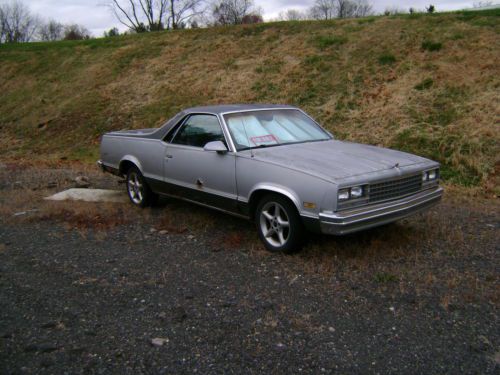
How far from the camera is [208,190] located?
17.5ft

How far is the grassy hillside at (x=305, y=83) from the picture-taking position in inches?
355

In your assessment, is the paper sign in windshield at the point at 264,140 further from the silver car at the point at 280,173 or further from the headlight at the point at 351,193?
the headlight at the point at 351,193

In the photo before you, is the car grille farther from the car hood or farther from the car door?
the car door

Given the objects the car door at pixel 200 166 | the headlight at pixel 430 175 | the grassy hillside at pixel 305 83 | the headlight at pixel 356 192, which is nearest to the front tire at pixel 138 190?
the car door at pixel 200 166

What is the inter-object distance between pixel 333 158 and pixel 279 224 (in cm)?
86

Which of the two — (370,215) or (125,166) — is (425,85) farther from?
(370,215)

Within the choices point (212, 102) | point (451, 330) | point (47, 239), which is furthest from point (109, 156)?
point (212, 102)

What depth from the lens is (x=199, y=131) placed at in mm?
5652

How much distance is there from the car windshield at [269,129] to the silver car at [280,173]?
1 centimetres

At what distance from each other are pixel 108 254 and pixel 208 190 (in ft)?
4.17

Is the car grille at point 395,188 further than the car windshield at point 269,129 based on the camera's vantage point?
No

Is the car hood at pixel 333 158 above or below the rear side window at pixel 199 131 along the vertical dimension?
below

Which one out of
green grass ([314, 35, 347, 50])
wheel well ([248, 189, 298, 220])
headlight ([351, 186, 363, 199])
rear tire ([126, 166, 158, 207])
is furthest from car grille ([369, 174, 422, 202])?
green grass ([314, 35, 347, 50])

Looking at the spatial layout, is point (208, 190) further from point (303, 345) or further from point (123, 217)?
point (303, 345)
